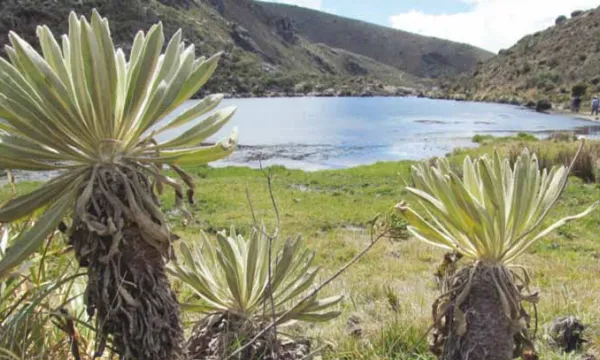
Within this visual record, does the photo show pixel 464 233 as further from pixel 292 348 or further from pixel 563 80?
pixel 563 80

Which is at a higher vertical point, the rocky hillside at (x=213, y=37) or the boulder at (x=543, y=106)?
the rocky hillside at (x=213, y=37)

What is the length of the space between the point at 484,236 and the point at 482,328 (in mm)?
214

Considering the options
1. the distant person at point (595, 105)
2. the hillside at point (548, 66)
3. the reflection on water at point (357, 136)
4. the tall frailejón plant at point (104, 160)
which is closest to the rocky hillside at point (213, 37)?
the reflection on water at point (357, 136)

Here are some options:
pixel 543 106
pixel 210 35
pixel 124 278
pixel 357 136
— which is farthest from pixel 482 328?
pixel 210 35

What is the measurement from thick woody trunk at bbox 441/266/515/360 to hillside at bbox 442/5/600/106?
71.0m

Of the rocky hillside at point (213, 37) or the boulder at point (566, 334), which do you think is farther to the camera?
the rocky hillside at point (213, 37)

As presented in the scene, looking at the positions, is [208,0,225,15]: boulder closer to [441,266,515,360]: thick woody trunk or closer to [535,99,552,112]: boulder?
[535,99,552,112]: boulder

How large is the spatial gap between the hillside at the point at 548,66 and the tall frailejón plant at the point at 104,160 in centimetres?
7130

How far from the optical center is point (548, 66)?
272 ft

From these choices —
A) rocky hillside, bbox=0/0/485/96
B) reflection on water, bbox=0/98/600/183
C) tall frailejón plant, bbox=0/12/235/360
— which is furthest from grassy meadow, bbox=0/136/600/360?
rocky hillside, bbox=0/0/485/96

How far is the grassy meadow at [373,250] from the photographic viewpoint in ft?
7.61

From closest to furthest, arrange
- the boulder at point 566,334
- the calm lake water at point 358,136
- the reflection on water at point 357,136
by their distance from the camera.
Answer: the boulder at point 566,334 → the reflection on water at point 357,136 → the calm lake water at point 358,136

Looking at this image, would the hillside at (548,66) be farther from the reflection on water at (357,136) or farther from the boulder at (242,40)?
the boulder at (242,40)

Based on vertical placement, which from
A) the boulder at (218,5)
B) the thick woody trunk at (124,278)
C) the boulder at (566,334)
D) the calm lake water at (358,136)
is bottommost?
the calm lake water at (358,136)
